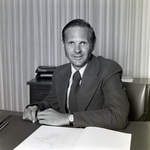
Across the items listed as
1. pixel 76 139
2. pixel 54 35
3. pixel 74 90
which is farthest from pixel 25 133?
pixel 54 35

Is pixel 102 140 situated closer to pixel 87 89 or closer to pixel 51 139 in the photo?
pixel 51 139

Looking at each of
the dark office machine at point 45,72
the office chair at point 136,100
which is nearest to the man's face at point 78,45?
the office chair at point 136,100

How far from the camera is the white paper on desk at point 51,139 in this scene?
3.93ft

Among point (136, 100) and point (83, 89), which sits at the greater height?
point (83, 89)

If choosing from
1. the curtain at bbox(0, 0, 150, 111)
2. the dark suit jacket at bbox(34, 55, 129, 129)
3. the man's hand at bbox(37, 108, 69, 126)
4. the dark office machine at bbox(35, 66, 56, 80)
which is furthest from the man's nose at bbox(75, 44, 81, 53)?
the curtain at bbox(0, 0, 150, 111)

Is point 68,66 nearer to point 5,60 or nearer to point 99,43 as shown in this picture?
point 99,43

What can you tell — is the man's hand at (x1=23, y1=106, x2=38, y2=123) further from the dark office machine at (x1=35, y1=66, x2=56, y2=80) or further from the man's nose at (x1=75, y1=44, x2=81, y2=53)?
the dark office machine at (x1=35, y1=66, x2=56, y2=80)

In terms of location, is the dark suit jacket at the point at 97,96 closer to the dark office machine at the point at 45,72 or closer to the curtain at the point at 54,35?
the dark office machine at the point at 45,72

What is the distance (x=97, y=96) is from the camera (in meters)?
1.82

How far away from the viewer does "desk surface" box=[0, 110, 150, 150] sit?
1245mm

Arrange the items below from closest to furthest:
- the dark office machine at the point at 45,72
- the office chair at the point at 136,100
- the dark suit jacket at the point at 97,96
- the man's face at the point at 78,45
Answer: the dark suit jacket at the point at 97,96 → the man's face at the point at 78,45 → the office chair at the point at 136,100 → the dark office machine at the point at 45,72

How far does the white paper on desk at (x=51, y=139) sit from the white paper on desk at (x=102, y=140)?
4cm

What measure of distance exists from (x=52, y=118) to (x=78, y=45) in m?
0.56

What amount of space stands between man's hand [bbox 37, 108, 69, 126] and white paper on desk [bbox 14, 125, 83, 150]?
4 cm
